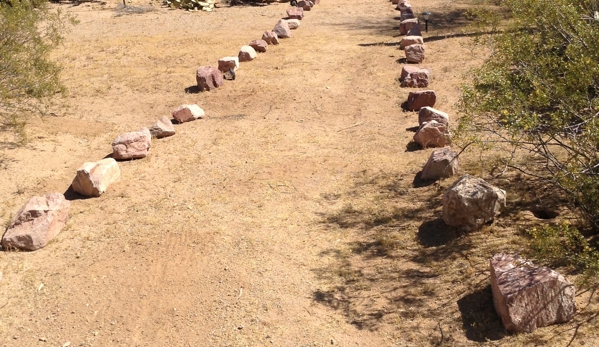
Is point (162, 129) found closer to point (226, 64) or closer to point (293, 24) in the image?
point (226, 64)

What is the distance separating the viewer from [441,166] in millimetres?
8289

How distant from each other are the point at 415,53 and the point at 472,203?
25.3 feet

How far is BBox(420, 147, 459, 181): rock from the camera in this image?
828 centimetres

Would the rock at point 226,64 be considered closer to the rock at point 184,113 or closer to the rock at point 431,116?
the rock at point 184,113

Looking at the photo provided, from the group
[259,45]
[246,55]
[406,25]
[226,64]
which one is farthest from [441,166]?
[406,25]

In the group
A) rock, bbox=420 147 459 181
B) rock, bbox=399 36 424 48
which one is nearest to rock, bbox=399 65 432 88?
rock, bbox=399 36 424 48

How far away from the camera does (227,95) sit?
12.6 meters

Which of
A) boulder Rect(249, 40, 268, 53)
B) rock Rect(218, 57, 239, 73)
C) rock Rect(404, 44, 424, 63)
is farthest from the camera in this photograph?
boulder Rect(249, 40, 268, 53)

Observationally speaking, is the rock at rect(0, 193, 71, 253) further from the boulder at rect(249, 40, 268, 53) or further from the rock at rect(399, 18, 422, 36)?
the rock at rect(399, 18, 422, 36)

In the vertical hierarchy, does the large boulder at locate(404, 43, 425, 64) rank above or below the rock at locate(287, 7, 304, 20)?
above

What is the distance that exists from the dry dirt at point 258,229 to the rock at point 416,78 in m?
0.30

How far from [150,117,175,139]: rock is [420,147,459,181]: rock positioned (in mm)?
4552

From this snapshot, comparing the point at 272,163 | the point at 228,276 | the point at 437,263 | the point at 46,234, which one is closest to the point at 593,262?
the point at 437,263

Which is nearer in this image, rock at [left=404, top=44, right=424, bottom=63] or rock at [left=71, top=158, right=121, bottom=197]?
rock at [left=71, top=158, right=121, bottom=197]
